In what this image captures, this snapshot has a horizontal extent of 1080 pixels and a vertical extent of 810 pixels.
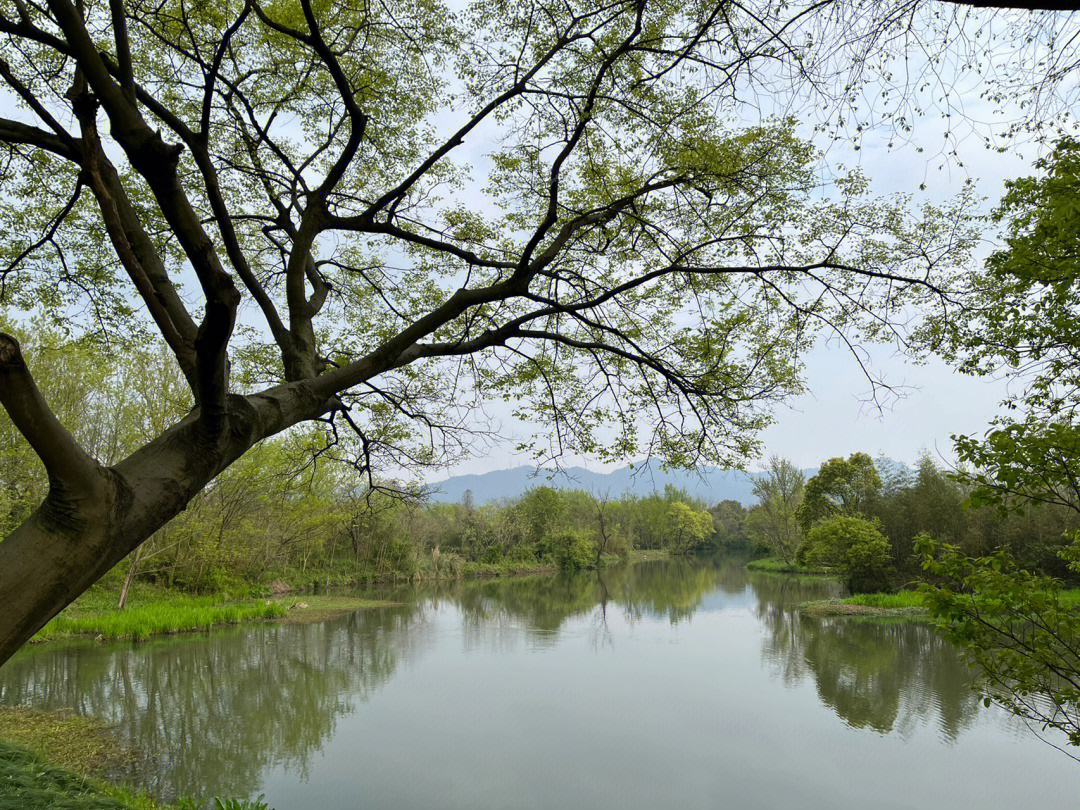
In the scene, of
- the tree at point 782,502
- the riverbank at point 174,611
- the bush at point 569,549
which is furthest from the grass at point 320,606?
the tree at point 782,502

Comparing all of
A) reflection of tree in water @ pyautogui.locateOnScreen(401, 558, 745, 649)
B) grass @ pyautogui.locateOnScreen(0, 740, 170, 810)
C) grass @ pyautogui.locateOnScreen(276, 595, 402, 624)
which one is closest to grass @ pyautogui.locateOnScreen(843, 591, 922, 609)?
reflection of tree in water @ pyautogui.locateOnScreen(401, 558, 745, 649)

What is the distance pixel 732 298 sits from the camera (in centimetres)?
465

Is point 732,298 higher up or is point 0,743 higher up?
point 732,298

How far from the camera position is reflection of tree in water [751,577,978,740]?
29.2 ft

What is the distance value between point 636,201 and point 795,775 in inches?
254

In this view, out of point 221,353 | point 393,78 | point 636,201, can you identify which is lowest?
point 221,353

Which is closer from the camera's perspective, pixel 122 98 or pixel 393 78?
pixel 122 98

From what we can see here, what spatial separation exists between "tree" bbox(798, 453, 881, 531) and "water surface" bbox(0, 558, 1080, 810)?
1015cm

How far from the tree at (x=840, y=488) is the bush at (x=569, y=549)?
12.7 meters

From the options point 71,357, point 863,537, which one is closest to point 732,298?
point 71,357

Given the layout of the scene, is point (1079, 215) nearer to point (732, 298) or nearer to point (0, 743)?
point (732, 298)

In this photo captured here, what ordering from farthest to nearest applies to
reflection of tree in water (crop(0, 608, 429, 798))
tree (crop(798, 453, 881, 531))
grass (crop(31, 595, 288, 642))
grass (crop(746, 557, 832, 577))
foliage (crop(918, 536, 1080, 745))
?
grass (crop(746, 557, 832, 577)), tree (crop(798, 453, 881, 531)), grass (crop(31, 595, 288, 642)), reflection of tree in water (crop(0, 608, 429, 798)), foliage (crop(918, 536, 1080, 745))

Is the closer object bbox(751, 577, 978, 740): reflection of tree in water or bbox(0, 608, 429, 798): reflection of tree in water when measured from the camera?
bbox(0, 608, 429, 798): reflection of tree in water

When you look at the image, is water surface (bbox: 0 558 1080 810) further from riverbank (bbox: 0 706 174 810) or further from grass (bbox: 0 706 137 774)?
riverbank (bbox: 0 706 174 810)
